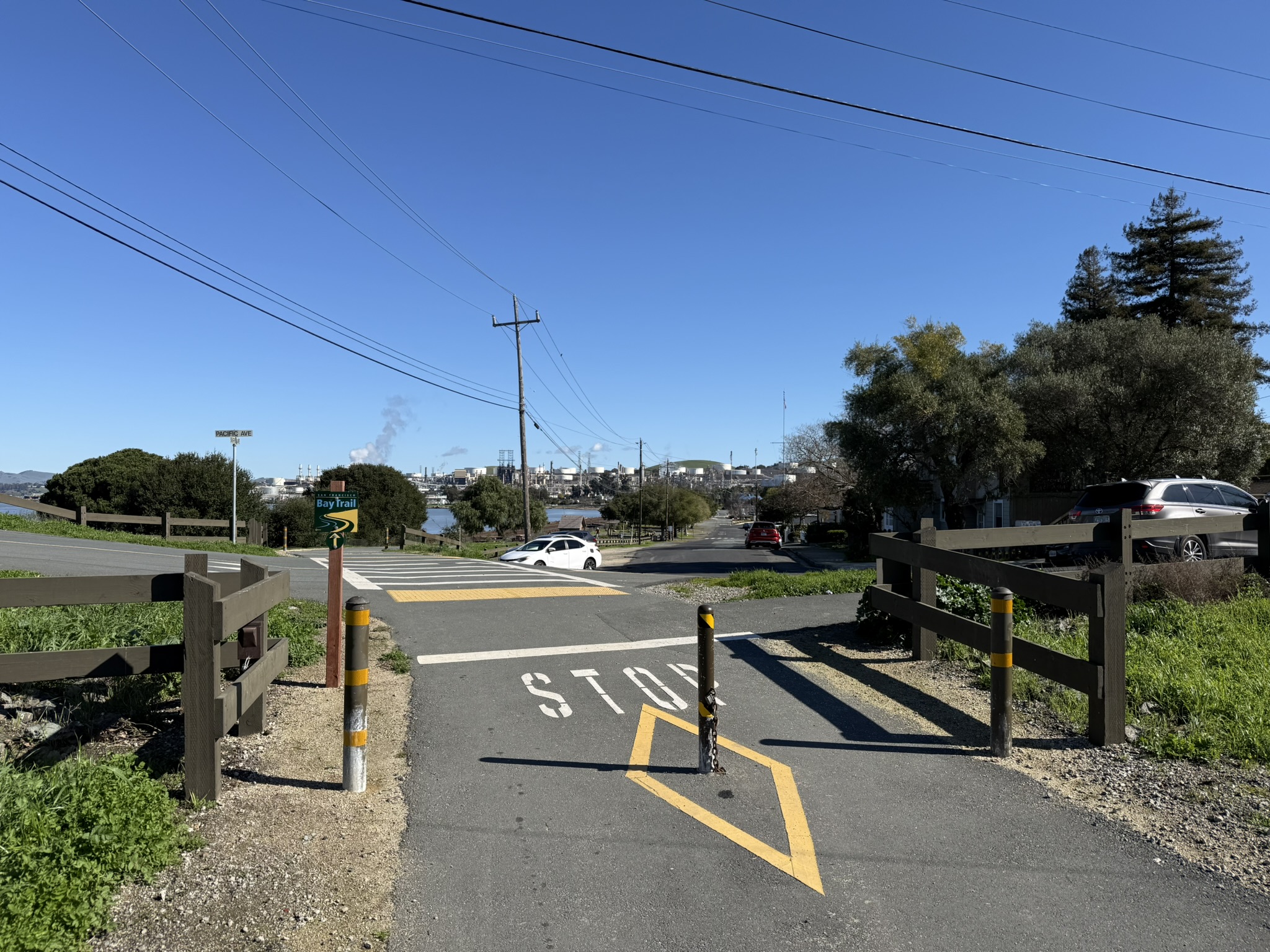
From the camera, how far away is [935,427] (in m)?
31.4

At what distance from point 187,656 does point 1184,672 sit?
764 centimetres

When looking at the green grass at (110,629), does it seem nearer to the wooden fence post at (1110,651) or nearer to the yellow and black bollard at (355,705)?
the yellow and black bollard at (355,705)

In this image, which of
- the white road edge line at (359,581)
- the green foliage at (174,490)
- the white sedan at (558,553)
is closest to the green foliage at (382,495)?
the green foliage at (174,490)

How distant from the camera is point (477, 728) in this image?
6.20 meters

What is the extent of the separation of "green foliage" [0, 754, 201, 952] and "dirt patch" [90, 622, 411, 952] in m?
0.10

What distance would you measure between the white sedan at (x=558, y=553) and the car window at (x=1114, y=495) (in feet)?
55.2

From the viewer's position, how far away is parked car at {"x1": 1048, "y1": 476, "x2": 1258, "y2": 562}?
11070 millimetres

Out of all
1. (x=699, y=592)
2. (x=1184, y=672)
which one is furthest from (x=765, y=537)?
(x=1184, y=672)

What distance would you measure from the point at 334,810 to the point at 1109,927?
3.94 metres

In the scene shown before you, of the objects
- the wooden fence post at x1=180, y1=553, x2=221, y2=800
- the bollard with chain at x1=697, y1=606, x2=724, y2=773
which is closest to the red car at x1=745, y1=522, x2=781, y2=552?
the bollard with chain at x1=697, y1=606, x2=724, y2=773

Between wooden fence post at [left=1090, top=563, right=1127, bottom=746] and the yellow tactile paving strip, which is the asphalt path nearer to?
wooden fence post at [left=1090, top=563, right=1127, bottom=746]

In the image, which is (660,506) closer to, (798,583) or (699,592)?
(699,592)

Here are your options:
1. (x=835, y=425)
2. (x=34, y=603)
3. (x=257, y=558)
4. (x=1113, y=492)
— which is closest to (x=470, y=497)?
(x=835, y=425)

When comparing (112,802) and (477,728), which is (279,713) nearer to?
(477,728)
